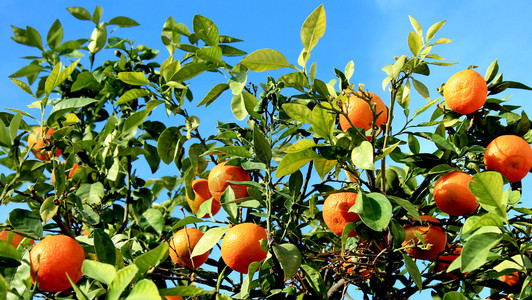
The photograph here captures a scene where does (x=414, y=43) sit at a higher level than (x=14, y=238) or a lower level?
higher

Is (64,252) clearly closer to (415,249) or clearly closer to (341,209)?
(341,209)

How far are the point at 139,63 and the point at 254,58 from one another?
1336 millimetres

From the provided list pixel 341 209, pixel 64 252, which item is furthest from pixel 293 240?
pixel 64 252

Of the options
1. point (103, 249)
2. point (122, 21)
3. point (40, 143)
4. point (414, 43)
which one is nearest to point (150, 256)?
point (103, 249)

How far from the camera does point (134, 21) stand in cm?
306

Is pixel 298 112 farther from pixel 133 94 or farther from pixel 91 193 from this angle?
pixel 91 193

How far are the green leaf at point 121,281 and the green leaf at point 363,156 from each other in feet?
2.33

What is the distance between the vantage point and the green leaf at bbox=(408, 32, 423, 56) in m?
1.80

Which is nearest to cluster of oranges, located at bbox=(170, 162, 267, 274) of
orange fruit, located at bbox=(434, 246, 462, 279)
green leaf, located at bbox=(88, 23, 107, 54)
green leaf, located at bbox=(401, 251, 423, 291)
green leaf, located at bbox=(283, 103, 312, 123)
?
green leaf, located at bbox=(283, 103, 312, 123)

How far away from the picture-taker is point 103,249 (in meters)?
1.51

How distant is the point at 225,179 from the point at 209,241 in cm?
25

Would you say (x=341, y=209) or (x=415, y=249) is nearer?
(x=341, y=209)

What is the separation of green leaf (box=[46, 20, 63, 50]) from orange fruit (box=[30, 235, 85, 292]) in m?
1.74

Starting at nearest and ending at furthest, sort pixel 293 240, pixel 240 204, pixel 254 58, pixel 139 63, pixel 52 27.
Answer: pixel 254 58, pixel 240 204, pixel 293 240, pixel 139 63, pixel 52 27
